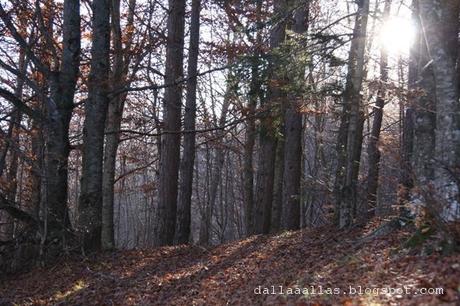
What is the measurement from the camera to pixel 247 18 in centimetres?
Result: 1645

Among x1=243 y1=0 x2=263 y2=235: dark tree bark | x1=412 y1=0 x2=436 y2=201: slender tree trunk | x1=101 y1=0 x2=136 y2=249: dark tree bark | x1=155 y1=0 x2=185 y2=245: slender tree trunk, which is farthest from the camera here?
x1=155 y1=0 x2=185 y2=245: slender tree trunk

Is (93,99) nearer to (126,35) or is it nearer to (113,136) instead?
(113,136)

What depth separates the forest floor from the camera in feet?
17.8

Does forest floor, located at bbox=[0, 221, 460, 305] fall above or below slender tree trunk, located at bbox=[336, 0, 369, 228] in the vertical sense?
below

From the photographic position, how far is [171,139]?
46.8 feet

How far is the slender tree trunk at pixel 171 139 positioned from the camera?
1424cm

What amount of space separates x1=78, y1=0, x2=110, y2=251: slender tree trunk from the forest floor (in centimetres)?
91

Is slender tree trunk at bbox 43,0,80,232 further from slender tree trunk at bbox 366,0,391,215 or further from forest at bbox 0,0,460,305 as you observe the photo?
slender tree trunk at bbox 366,0,391,215

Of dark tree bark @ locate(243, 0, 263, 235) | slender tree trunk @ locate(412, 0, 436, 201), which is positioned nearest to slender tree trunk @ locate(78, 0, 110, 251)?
dark tree bark @ locate(243, 0, 263, 235)

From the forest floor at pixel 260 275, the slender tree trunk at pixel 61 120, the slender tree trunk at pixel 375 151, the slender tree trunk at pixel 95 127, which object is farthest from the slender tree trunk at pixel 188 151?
the slender tree trunk at pixel 375 151

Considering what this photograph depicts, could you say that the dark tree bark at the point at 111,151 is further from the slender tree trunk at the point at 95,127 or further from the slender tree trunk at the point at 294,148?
the slender tree trunk at the point at 294,148

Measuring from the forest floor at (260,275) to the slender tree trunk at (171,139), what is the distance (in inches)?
96.8

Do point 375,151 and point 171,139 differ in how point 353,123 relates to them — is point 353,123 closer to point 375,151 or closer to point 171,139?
point 375,151

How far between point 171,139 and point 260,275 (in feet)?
22.7
